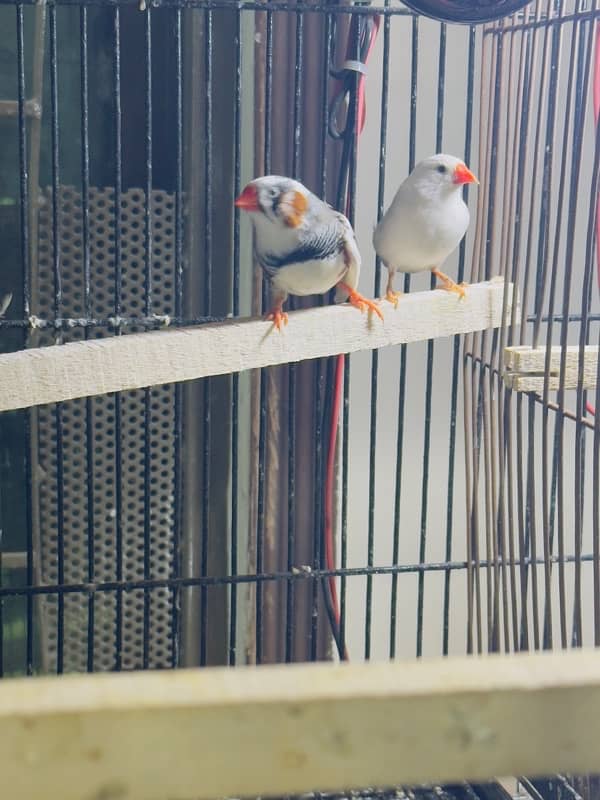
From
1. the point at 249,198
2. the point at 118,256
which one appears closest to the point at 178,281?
the point at 118,256

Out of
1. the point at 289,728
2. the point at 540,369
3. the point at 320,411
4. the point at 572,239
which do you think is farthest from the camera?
the point at 320,411

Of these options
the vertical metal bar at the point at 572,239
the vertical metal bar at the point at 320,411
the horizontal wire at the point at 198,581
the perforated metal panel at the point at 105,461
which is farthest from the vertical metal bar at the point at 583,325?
the perforated metal panel at the point at 105,461

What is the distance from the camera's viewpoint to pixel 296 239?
41.7 inches

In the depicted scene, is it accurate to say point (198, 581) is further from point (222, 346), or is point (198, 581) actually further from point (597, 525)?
point (597, 525)

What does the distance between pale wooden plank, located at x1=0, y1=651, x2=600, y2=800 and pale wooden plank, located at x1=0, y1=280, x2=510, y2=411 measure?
61cm

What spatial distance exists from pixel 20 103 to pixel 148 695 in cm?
107

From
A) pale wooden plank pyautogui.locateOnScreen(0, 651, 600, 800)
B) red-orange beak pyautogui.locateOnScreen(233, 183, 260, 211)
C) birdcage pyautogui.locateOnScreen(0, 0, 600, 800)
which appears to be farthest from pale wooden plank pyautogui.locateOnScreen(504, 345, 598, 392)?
pale wooden plank pyautogui.locateOnScreen(0, 651, 600, 800)

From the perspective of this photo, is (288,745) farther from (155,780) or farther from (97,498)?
(97,498)

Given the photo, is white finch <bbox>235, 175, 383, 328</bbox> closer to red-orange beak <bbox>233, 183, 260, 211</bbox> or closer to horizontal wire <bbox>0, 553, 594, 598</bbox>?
red-orange beak <bbox>233, 183, 260, 211</bbox>

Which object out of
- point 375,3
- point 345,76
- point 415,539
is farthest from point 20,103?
point 415,539

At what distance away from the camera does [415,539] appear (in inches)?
69.2

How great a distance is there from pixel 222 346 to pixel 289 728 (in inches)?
27.2

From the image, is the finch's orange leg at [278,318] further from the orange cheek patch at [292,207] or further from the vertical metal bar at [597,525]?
the vertical metal bar at [597,525]

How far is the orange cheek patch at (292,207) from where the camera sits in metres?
1.05
